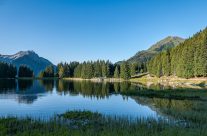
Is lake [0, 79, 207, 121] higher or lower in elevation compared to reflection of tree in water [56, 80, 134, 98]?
lower

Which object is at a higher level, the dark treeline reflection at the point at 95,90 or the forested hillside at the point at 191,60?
the forested hillside at the point at 191,60

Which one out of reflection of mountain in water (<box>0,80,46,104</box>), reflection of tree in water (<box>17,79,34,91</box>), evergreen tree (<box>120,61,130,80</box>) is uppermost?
evergreen tree (<box>120,61,130,80</box>)

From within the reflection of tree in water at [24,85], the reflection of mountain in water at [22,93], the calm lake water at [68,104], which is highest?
the reflection of tree in water at [24,85]

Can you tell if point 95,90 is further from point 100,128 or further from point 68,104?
point 100,128

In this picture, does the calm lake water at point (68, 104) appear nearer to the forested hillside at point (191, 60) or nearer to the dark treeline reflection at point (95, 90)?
the dark treeline reflection at point (95, 90)

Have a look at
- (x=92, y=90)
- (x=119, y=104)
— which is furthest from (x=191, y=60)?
(x=119, y=104)

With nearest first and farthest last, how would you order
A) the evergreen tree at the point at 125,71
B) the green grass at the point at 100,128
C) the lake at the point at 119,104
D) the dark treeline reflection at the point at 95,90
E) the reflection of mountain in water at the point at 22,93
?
the green grass at the point at 100,128 < the lake at the point at 119,104 < the reflection of mountain in water at the point at 22,93 < the dark treeline reflection at the point at 95,90 < the evergreen tree at the point at 125,71

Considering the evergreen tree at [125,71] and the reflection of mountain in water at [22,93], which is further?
the evergreen tree at [125,71]

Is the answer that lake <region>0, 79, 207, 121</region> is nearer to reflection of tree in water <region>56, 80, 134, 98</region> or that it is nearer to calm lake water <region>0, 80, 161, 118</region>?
calm lake water <region>0, 80, 161, 118</region>

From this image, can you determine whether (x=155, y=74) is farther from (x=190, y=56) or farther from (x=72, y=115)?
(x=72, y=115)

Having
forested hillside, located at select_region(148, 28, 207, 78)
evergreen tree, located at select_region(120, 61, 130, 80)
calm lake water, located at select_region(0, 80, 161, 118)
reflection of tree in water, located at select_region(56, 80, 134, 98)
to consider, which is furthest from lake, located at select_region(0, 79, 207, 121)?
evergreen tree, located at select_region(120, 61, 130, 80)

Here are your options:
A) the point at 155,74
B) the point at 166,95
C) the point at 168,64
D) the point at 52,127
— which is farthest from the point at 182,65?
the point at 52,127

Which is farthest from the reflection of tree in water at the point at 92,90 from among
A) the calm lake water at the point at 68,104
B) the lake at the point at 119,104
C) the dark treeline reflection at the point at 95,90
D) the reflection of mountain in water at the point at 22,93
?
the reflection of mountain in water at the point at 22,93

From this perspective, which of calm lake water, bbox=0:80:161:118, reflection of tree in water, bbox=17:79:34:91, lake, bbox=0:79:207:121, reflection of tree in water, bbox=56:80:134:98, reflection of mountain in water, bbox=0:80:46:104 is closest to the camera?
lake, bbox=0:79:207:121
